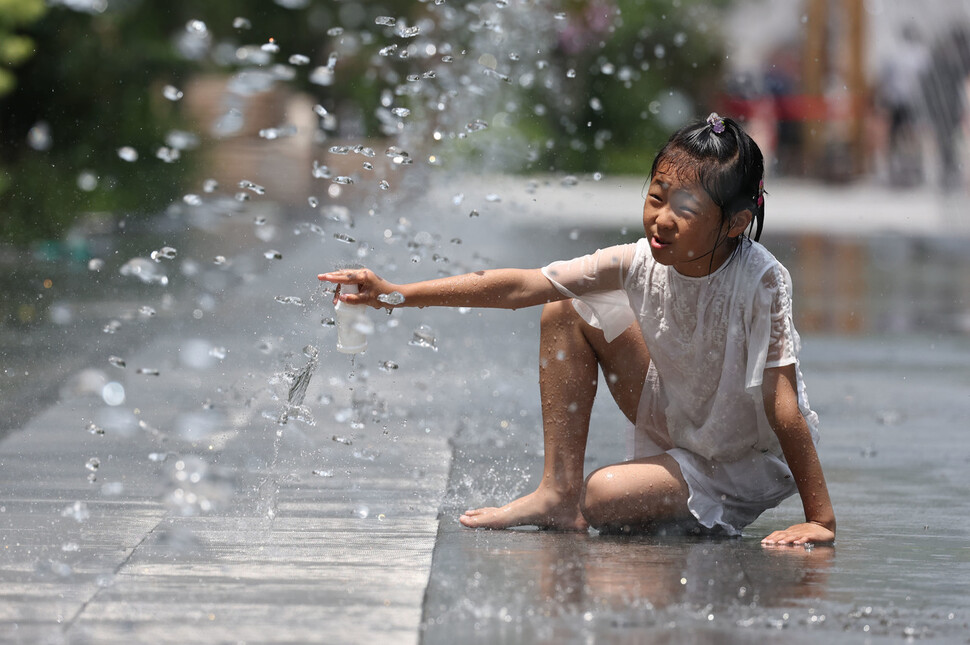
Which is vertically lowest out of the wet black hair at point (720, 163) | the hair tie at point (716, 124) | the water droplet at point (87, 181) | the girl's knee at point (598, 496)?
the water droplet at point (87, 181)

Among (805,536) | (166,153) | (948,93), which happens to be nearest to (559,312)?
(805,536)

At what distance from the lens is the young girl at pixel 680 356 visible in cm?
330

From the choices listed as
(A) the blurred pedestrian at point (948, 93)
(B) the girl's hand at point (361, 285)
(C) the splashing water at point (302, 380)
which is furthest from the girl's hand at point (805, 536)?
(A) the blurred pedestrian at point (948, 93)

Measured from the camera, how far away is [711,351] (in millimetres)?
3400

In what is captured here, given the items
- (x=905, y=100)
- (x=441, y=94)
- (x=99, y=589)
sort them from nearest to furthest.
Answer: (x=99, y=589) → (x=441, y=94) → (x=905, y=100)

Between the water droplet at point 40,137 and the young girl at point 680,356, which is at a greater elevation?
the young girl at point 680,356

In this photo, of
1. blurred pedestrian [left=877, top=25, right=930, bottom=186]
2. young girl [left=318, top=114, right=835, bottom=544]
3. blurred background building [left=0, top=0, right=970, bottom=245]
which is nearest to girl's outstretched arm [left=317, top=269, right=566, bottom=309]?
young girl [left=318, top=114, right=835, bottom=544]

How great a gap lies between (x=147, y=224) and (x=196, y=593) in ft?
29.9

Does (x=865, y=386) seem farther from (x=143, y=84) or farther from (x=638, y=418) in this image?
(x=143, y=84)

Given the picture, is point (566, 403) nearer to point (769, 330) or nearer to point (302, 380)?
point (769, 330)

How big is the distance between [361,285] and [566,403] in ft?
1.92

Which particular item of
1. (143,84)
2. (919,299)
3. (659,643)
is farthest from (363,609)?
(143,84)

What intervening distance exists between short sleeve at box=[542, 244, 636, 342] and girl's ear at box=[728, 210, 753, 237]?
0.26 meters

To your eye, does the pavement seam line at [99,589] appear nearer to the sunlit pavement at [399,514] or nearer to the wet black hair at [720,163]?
the sunlit pavement at [399,514]
